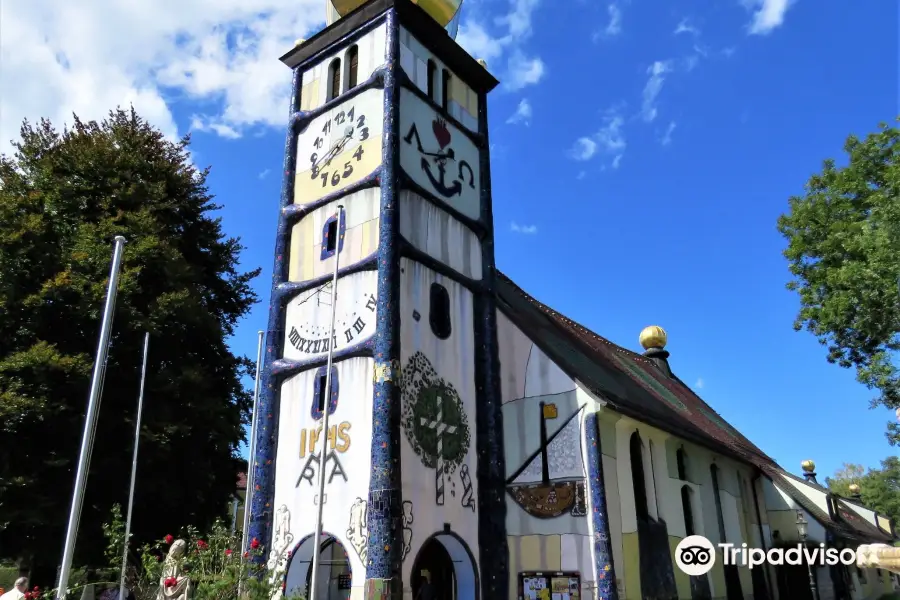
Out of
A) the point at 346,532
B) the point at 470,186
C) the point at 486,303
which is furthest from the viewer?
the point at 470,186

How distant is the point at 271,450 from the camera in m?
14.5

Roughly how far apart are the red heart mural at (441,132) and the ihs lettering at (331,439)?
7.29m

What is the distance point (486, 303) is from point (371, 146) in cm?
435

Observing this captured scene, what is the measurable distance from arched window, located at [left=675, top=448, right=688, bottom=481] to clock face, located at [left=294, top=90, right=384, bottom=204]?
1061cm

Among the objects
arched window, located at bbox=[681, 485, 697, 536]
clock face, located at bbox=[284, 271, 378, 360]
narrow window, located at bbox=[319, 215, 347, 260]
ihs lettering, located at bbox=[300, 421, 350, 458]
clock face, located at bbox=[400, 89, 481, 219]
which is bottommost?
arched window, located at bbox=[681, 485, 697, 536]

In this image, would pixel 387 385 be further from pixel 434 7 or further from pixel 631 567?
pixel 434 7

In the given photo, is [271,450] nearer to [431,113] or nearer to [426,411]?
[426,411]

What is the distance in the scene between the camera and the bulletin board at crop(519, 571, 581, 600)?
537 inches

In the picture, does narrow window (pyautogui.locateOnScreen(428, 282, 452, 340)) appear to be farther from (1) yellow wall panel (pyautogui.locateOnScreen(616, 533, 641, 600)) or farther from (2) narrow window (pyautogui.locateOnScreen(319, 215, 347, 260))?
(1) yellow wall panel (pyautogui.locateOnScreen(616, 533, 641, 600))

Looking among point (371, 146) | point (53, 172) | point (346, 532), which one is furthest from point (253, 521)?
point (53, 172)

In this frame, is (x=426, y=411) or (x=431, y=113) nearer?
(x=426, y=411)

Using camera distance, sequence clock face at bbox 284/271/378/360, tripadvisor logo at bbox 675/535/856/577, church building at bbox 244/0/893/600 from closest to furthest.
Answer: church building at bbox 244/0/893/600, clock face at bbox 284/271/378/360, tripadvisor logo at bbox 675/535/856/577

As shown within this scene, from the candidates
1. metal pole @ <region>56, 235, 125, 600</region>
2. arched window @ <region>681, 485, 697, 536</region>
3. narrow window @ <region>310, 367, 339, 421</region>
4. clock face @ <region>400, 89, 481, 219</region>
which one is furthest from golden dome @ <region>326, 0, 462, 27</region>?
arched window @ <region>681, 485, 697, 536</region>

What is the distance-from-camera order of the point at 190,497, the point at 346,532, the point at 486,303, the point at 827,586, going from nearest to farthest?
the point at 346,532, the point at 486,303, the point at 190,497, the point at 827,586
